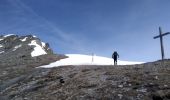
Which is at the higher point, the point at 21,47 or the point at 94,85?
the point at 21,47

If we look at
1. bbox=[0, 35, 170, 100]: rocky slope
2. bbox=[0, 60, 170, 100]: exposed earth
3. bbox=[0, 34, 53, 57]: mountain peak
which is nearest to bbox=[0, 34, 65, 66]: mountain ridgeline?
bbox=[0, 34, 53, 57]: mountain peak

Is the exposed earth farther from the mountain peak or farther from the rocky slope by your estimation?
the mountain peak

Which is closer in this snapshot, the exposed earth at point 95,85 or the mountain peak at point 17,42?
the exposed earth at point 95,85

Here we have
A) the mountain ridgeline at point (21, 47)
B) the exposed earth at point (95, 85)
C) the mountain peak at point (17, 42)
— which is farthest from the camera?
the mountain peak at point (17, 42)

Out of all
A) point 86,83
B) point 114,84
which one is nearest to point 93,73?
point 86,83

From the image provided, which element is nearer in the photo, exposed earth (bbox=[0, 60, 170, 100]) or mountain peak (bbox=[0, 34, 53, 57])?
exposed earth (bbox=[0, 60, 170, 100])

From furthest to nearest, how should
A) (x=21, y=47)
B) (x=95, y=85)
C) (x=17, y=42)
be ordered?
(x=17, y=42) → (x=21, y=47) → (x=95, y=85)

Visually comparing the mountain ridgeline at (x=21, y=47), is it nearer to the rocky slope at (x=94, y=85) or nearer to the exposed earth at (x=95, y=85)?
the rocky slope at (x=94, y=85)

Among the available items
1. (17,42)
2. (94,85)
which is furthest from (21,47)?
(94,85)

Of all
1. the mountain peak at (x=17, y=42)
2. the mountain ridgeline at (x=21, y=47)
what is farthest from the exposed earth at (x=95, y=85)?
the mountain peak at (x=17, y=42)

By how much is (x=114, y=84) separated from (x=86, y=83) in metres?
2.78

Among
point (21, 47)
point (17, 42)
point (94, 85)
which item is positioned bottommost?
point (94, 85)

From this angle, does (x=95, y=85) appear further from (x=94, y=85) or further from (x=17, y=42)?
(x=17, y=42)

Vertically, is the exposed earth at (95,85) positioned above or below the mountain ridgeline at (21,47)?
below
